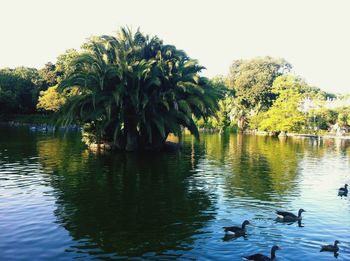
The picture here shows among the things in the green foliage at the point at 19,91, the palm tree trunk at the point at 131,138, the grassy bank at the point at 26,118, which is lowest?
the palm tree trunk at the point at 131,138

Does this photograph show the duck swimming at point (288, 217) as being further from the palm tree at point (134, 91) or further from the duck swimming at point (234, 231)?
the palm tree at point (134, 91)

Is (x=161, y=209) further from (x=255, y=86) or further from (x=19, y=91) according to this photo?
(x=19, y=91)

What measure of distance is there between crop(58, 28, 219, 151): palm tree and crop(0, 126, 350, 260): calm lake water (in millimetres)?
7170

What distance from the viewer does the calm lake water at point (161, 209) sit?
1345 centimetres

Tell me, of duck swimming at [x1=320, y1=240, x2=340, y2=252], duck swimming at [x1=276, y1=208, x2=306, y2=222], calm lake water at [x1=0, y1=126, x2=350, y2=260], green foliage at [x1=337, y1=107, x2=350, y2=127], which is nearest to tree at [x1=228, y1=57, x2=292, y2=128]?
green foliage at [x1=337, y1=107, x2=350, y2=127]

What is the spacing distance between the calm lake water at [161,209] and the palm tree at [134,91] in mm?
7170

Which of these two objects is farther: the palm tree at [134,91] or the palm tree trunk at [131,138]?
the palm tree trunk at [131,138]

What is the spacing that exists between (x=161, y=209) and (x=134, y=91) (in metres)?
22.2

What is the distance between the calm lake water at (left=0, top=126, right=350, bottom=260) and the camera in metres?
13.4

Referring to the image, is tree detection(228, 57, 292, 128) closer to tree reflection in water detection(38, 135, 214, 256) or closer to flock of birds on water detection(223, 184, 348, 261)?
tree reflection in water detection(38, 135, 214, 256)

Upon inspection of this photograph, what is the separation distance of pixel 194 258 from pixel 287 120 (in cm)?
8065

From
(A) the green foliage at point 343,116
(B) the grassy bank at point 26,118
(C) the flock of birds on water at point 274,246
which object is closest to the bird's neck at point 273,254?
(C) the flock of birds on water at point 274,246

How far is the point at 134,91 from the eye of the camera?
39.3m

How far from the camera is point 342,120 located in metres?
102
